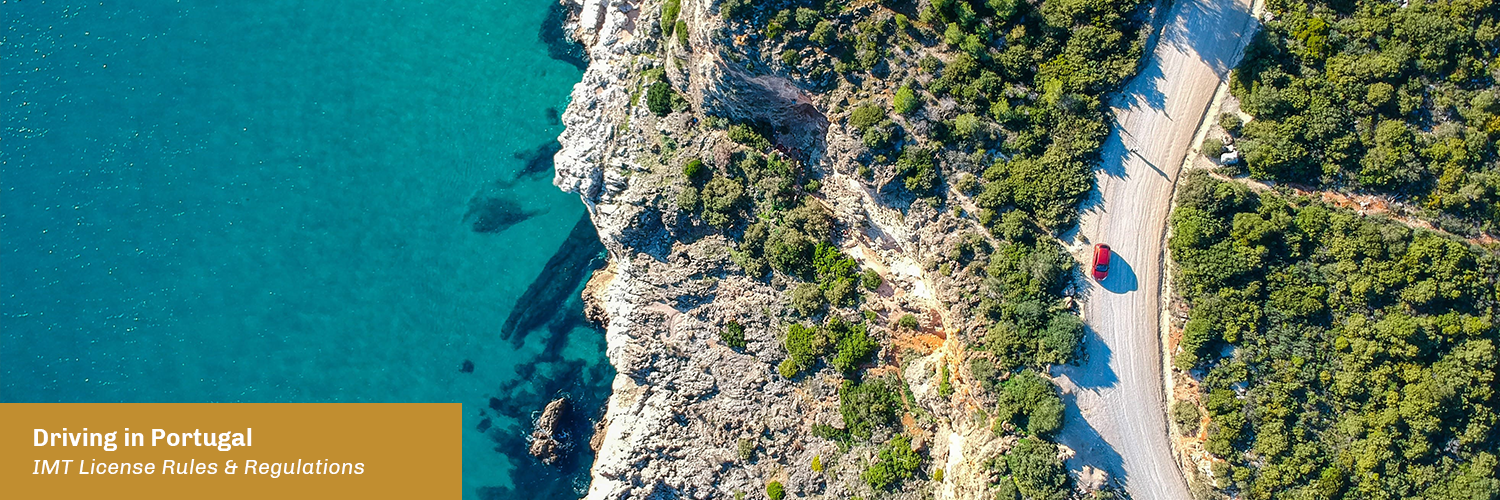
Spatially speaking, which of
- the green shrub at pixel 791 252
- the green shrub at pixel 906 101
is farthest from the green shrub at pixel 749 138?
the green shrub at pixel 906 101

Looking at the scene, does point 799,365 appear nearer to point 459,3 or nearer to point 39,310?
point 459,3

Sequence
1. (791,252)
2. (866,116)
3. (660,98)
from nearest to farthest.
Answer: (866,116) < (791,252) < (660,98)

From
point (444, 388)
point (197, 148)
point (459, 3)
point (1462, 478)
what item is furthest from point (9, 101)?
point (1462, 478)

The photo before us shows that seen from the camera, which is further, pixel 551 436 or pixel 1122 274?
pixel 551 436

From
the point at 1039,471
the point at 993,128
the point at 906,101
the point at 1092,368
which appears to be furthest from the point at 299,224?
the point at 1092,368

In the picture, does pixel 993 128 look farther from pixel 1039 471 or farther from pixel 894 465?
pixel 894 465

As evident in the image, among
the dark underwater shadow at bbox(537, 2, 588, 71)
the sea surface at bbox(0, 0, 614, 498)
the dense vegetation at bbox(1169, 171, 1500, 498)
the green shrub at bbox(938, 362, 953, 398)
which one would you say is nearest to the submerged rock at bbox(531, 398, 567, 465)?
the sea surface at bbox(0, 0, 614, 498)

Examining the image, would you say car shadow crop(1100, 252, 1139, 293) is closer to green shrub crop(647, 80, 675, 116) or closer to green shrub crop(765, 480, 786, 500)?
green shrub crop(765, 480, 786, 500)
